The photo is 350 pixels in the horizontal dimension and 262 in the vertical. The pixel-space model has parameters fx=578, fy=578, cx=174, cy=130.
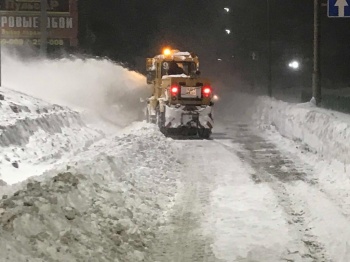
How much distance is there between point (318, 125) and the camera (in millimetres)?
16297

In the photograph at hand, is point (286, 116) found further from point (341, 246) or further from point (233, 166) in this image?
point (341, 246)

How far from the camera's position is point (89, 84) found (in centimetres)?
2989

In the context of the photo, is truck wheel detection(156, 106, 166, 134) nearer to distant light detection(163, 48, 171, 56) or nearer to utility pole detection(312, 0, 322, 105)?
distant light detection(163, 48, 171, 56)

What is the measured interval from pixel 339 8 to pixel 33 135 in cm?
935

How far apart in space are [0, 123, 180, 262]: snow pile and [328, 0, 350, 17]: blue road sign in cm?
509

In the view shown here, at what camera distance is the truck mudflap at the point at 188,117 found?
20.9m

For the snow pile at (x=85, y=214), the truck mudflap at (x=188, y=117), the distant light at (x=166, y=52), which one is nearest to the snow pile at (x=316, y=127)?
the truck mudflap at (x=188, y=117)

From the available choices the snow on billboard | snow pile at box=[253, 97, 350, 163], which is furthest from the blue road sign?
the snow on billboard

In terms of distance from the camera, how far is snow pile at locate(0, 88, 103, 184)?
14.2 m

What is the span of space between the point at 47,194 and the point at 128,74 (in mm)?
22992

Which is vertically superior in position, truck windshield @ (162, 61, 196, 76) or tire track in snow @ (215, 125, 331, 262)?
truck windshield @ (162, 61, 196, 76)

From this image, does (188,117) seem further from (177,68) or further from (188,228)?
(188,228)

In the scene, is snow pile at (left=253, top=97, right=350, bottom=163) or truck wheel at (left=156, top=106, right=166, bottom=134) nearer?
snow pile at (left=253, top=97, right=350, bottom=163)

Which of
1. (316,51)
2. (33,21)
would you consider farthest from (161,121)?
(33,21)
